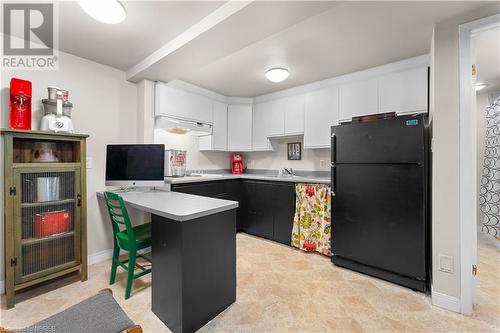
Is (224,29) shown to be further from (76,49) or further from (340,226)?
(340,226)

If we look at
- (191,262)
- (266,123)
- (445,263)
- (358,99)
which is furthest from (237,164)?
(445,263)

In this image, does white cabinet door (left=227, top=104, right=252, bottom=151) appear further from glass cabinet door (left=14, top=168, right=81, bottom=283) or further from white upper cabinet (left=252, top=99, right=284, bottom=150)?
glass cabinet door (left=14, top=168, right=81, bottom=283)

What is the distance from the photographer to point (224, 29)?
1689mm

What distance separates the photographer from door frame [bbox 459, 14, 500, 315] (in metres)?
1.63

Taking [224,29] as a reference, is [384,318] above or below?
below

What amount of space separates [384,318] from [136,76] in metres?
3.28

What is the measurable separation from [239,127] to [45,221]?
8.90 ft

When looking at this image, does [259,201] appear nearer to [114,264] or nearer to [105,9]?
[114,264]

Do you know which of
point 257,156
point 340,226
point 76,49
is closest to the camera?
point 76,49

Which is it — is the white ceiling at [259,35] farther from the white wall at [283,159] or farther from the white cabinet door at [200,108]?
the white wall at [283,159]

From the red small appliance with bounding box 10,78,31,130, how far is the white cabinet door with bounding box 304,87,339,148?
9.72 ft

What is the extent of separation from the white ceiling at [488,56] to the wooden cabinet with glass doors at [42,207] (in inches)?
137

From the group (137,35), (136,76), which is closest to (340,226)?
(137,35)

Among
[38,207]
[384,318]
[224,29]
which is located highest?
[224,29]
